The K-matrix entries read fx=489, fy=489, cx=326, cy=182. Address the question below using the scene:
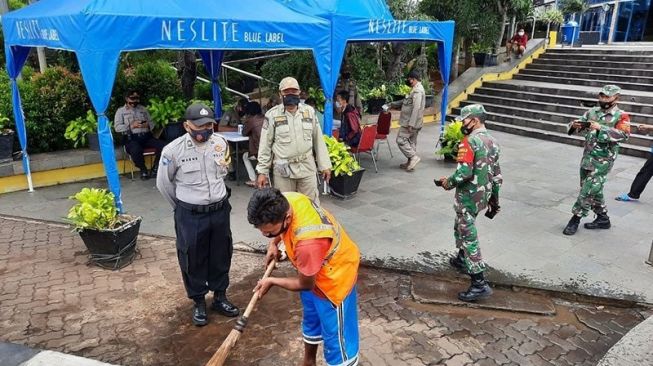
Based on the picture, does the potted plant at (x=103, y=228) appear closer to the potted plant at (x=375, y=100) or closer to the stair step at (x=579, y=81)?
the potted plant at (x=375, y=100)

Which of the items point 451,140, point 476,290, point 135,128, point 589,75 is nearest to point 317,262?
point 476,290

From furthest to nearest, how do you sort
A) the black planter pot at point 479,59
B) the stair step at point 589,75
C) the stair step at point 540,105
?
the black planter pot at point 479,59 < the stair step at point 589,75 < the stair step at point 540,105

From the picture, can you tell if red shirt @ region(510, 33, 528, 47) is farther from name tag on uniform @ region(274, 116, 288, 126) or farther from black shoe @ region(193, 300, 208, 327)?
black shoe @ region(193, 300, 208, 327)

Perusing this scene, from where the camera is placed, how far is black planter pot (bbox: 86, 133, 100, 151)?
297 inches

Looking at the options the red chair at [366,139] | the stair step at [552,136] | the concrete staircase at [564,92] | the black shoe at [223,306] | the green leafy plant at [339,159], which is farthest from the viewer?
the concrete staircase at [564,92]

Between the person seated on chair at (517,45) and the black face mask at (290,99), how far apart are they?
40.6 feet

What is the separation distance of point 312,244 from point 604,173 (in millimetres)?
4218

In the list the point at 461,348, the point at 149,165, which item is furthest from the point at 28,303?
the point at 149,165

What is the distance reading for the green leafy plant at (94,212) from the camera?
4598mm

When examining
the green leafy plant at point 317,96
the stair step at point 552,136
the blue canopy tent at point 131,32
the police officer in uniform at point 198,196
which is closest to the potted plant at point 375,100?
the green leafy plant at point 317,96

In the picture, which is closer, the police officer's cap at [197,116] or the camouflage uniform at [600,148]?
the police officer's cap at [197,116]

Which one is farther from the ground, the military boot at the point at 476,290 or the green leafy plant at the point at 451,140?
the green leafy plant at the point at 451,140

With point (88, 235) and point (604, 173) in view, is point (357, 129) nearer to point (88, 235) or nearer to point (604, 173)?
point (604, 173)

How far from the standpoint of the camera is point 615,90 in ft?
16.6
